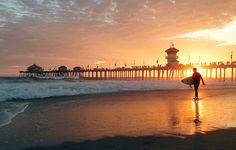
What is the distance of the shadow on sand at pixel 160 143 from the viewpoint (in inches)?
249

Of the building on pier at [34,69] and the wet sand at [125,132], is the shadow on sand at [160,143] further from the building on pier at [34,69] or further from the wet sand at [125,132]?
the building on pier at [34,69]

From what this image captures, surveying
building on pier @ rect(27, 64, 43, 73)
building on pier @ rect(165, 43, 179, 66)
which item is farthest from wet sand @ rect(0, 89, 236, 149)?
building on pier @ rect(27, 64, 43, 73)

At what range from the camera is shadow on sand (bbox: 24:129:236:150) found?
20.8 feet

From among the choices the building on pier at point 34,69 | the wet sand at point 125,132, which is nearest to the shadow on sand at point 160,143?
the wet sand at point 125,132

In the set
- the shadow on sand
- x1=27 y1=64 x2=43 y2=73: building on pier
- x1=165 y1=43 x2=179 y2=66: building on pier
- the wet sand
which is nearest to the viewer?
the shadow on sand

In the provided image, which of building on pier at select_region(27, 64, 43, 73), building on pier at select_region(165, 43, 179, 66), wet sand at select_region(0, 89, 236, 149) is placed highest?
building on pier at select_region(165, 43, 179, 66)

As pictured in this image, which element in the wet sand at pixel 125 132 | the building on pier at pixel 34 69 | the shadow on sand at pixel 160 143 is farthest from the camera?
the building on pier at pixel 34 69

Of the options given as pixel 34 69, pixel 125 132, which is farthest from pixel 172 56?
pixel 125 132

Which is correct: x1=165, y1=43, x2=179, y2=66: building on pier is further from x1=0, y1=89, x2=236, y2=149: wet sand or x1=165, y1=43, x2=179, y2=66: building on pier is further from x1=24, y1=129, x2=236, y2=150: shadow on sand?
x1=24, y1=129, x2=236, y2=150: shadow on sand

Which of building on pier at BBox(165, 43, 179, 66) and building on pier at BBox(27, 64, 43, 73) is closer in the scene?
building on pier at BBox(165, 43, 179, 66)

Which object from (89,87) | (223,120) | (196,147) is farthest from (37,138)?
(89,87)

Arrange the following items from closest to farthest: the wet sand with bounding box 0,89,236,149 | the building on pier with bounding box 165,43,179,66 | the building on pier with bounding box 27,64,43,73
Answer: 1. the wet sand with bounding box 0,89,236,149
2. the building on pier with bounding box 165,43,179,66
3. the building on pier with bounding box 27,64,43,73

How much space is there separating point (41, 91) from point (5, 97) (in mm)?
4294

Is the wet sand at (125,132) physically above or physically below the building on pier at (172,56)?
below
